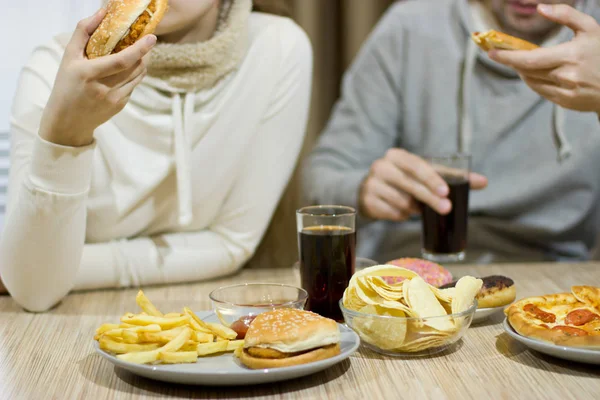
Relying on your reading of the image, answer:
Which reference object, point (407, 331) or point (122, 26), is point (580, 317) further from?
point (122, 26)

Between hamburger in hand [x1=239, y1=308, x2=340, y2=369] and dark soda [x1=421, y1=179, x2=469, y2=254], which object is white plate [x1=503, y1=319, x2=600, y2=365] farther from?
dark soda [x1=421, y1=179, x2=469, y2=254]

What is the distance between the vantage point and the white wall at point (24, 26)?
2.66 m

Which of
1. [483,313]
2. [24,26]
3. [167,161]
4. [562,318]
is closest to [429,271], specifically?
[483,313]

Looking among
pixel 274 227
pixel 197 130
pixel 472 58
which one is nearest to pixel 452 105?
pixel 472 58

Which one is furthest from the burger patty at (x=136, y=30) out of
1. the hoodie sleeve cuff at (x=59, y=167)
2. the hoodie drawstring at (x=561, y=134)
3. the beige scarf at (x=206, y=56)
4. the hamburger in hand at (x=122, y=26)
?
the hoodie drawstring at (x=561, y=134)

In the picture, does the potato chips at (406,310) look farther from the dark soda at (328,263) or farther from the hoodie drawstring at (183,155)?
the hoodie drawstring at (183,155)

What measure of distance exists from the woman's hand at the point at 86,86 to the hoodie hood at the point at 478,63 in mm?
1234

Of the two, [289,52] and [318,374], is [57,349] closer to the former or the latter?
[318,374]

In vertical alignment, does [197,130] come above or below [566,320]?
above

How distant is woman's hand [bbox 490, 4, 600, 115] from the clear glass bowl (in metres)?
0.58

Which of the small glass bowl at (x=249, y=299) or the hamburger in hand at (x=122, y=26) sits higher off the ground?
the hamburger in hand at (x=122, y=26)

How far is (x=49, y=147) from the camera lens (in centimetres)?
112

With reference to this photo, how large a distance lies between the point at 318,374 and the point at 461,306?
0.21m

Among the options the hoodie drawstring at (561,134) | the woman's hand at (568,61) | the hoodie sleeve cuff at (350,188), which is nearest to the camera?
the woman's hand at (568,61)
